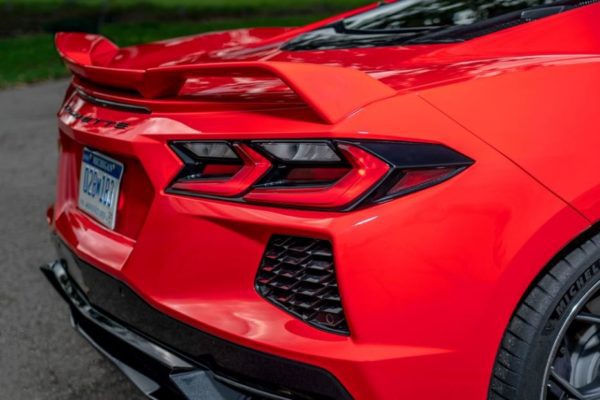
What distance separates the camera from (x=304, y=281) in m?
1.85

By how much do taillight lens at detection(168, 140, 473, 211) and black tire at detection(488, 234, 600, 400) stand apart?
1.25 feet

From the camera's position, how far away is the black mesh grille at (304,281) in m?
1.82

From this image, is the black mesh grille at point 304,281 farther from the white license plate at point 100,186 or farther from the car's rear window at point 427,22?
the car's rear window at point 427,22

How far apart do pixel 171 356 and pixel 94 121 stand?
28.8 inches

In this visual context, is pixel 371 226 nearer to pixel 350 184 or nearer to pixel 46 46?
pixel 350 184

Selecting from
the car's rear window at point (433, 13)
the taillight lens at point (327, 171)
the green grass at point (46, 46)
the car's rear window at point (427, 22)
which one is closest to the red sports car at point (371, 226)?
the taillight lens at point (327, 171)

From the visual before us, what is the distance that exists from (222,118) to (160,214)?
0.94 feet

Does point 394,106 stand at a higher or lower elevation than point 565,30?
lower

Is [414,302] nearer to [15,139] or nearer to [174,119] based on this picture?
[174,119]

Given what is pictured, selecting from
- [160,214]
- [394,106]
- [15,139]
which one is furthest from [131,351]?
[15,139]

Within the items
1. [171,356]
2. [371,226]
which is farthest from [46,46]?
[371,226]

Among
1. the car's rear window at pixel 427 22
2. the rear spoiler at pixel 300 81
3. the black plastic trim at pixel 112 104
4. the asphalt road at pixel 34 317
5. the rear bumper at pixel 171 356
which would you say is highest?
the car's rear window at pixel 427 22

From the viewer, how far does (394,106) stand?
1853mm

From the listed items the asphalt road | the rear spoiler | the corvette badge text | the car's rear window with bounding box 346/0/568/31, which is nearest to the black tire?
the rear spoiler
